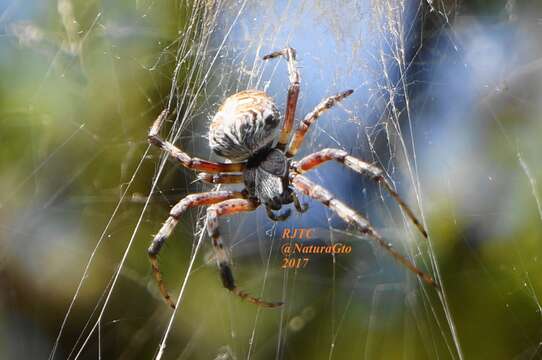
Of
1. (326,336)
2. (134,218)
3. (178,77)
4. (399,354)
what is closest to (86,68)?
(178,77)

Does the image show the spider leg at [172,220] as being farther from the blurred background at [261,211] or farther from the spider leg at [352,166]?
the spider leg at [352,166]

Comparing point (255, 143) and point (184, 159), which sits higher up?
point (255, 143)

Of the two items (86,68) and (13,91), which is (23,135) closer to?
(13,91)

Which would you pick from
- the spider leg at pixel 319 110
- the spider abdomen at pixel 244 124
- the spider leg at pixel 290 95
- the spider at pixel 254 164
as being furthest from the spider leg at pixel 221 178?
the spider leg at pixel 319 110

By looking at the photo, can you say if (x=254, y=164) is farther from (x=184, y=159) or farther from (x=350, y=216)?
(x=350, y=216)

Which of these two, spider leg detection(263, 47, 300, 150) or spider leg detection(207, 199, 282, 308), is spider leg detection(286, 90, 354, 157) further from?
spider leg detection(207, 199, 282, 308)

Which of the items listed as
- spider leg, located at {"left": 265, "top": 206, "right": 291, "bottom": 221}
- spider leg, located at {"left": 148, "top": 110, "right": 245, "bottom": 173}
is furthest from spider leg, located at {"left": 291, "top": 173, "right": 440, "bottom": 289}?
spider leg, located at {"left": 148, "top": 110, "right": 245, "bottom": 173}

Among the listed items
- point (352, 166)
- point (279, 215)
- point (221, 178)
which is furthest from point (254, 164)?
point (352, 166)
